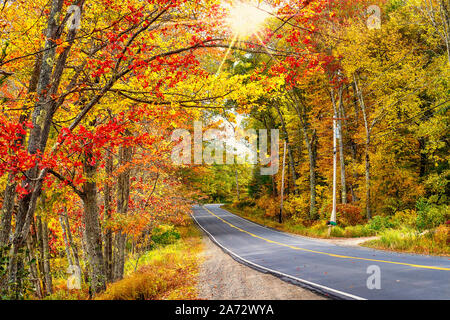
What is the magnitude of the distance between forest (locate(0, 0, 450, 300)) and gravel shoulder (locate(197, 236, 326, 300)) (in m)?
0.80

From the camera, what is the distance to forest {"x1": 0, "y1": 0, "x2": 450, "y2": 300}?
5602mm

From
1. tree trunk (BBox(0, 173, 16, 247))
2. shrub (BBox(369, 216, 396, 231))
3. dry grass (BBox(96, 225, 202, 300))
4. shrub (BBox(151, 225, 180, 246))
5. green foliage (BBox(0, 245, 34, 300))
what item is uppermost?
tree trunk (BBox(0, 173, 16, 247))

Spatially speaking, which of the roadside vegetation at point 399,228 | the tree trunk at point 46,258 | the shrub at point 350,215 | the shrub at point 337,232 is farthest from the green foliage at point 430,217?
the tree trunk at point 46,258

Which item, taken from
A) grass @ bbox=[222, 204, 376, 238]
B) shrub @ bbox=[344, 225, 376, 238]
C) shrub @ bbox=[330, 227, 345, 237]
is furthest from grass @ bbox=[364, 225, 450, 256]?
shrub @ bbox=[330, 227, 345, 237]

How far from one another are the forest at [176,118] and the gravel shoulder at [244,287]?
796mm

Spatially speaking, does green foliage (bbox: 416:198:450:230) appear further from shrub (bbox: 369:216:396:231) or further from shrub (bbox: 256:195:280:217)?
shrub (bbox: 256:195:280:217)

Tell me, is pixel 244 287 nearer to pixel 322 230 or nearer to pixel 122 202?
pixel 122 202

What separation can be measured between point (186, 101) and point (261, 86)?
1.62 meters

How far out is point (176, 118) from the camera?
24.1 ft
